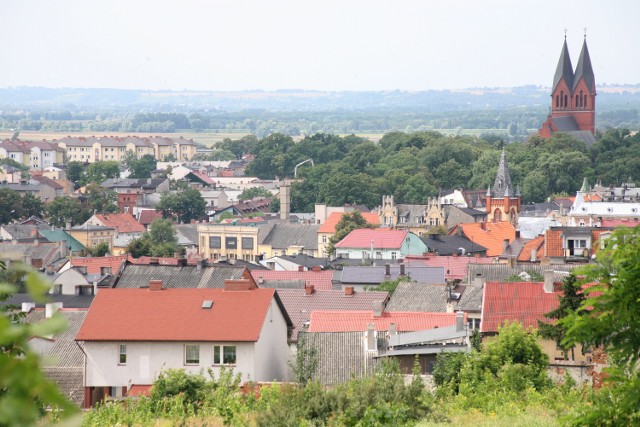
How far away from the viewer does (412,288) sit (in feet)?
116

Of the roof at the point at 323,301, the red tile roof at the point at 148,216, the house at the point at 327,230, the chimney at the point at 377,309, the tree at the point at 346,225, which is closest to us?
the chimney at the point at 377,309

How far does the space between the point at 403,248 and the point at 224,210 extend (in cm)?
4347

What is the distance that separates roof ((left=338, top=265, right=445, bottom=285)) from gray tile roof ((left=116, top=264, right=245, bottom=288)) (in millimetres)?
8182

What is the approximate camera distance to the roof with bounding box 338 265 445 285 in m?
44.5

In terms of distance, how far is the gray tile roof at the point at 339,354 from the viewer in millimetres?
23016

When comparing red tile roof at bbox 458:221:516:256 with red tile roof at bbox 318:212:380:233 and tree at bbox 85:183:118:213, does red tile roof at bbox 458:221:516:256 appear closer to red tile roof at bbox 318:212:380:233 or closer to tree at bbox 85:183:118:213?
red tile roof at bbox 318:212:380:233

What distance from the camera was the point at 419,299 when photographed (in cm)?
3466

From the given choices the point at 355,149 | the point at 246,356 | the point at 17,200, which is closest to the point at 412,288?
the point at 246,356

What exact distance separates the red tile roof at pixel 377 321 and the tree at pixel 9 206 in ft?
235

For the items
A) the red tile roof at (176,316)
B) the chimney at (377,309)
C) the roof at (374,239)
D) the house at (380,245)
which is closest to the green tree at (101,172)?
the roof at (374,239)

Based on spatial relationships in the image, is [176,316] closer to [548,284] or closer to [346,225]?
[548,284]

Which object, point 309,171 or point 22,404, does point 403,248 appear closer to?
point 309,171

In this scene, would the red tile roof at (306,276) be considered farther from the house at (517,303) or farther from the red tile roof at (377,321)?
the house at (517,303)

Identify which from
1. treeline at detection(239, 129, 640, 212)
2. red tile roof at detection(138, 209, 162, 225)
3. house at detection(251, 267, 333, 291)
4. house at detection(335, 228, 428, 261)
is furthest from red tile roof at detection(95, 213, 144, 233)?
house at detection(251, 267, 333, 291)
